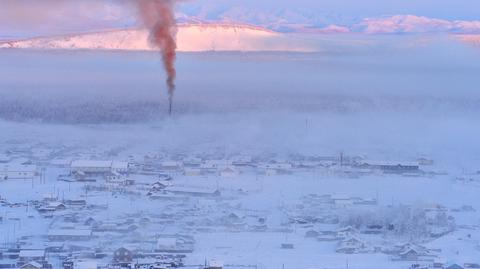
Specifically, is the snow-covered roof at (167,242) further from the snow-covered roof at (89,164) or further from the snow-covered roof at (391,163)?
the snow-covered roof at (391,163)

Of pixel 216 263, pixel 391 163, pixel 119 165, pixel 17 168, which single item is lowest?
pixel 216 263

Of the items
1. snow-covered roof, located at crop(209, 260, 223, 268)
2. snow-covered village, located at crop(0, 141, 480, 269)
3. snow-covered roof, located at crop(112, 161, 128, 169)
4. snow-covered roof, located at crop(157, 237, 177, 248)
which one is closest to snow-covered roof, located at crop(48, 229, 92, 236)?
snow-covered village, located at crop(0, 141, 480, 269)

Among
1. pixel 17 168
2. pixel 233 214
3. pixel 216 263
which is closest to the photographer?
pixel 216 263

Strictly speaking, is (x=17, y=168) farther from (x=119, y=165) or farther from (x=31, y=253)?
(x=31, y=253)

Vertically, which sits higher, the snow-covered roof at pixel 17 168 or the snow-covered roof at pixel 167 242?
the snow-covered roof at pixel 17 168

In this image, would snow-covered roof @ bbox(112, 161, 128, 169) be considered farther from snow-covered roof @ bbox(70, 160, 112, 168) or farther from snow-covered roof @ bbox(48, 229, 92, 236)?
snow-covered roof @ bbox(48, 229, 92, 236)

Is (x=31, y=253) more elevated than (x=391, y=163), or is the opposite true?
(x=391, y=163)

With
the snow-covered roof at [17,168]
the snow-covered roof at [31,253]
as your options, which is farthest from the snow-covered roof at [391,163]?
the snow-covered roof at [31,253]

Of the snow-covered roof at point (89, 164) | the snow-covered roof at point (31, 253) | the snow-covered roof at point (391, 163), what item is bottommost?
the snow-covered roof at point (31, 253)

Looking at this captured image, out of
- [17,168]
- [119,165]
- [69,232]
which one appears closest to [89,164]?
[119,165]

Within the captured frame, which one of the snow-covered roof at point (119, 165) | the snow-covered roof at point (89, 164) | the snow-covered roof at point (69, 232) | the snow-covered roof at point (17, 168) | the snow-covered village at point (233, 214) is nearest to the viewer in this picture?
the snow-covered village at point (233, 214)

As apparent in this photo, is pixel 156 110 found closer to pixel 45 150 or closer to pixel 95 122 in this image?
pixel 95 122

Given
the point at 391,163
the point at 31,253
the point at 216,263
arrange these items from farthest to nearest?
the point at 391,163
the point at 31,253
the point at 216,263
